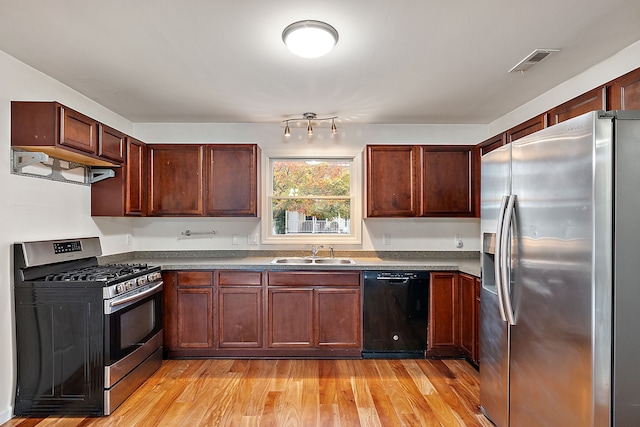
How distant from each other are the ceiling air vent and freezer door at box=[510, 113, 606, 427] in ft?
2.49

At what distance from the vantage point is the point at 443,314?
334 centimetres

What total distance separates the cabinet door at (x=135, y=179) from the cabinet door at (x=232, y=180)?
0.63 meters

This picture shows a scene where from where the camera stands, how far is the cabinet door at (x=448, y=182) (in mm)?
3662

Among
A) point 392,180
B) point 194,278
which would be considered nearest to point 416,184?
point 392,180

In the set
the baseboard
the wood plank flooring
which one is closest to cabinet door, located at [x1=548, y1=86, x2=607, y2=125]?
the wood plank flooring

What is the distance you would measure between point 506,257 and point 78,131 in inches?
115

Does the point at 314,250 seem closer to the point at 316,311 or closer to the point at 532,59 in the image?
the point at 316,311

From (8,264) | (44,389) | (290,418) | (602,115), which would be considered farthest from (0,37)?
(602,115)

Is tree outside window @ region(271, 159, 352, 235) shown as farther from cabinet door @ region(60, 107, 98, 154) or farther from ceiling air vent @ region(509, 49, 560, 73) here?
ceiling air vent @ region(509, 49, 560, 73)

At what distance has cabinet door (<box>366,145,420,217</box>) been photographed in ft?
12.0

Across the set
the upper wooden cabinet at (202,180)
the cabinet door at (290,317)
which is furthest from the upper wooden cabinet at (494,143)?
the upper wooden cabinet at (202,180)

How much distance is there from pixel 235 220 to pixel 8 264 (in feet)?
6.48

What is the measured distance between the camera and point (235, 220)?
397cm

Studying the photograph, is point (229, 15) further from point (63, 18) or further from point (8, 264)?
point (8, 264)
